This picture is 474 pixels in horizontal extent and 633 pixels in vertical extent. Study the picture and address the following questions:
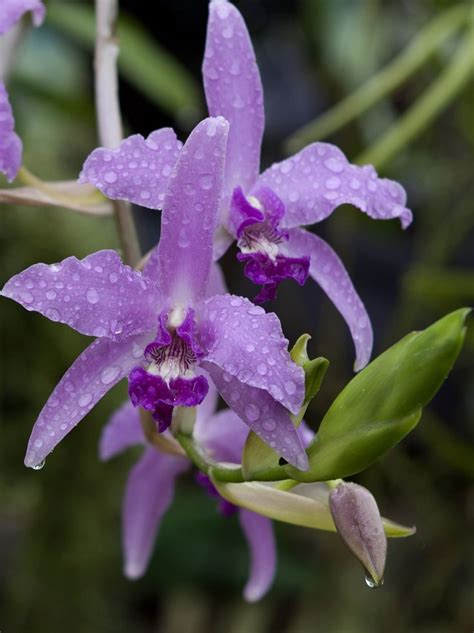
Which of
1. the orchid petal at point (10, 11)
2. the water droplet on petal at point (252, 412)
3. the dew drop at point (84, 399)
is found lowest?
the dew drop at point (84, 399)

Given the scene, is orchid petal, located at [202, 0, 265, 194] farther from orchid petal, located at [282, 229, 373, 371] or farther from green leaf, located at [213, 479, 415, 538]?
green leaf, located at [213, 479, 415, 538]

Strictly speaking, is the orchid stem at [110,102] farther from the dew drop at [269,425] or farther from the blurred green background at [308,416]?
the blurred green background at [308,416]

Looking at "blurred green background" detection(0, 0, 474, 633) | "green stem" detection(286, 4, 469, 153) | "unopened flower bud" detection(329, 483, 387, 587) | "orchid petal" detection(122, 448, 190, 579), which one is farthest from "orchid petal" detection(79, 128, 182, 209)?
"blurred green background" detection(0, 0, 474, 633)

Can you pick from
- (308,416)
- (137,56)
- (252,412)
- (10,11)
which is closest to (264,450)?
(252,412)

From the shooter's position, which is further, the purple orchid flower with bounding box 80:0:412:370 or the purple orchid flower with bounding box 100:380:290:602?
the purple orchid flower with bounding box 100:380:290:602

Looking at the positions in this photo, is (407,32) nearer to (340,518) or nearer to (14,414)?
(14,414)

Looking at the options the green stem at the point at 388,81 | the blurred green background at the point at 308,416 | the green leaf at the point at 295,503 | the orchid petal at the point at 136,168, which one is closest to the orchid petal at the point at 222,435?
the green leaf at the point at 295,503
